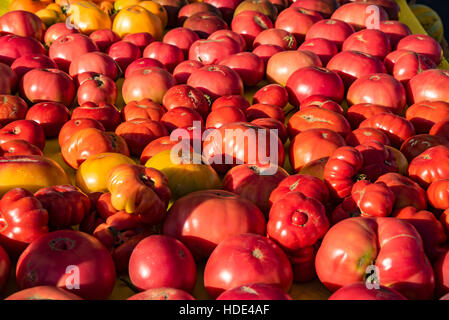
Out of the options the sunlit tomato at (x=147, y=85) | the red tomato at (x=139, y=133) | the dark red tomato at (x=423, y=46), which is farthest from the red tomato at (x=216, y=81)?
the dark red tomato at (x=423, y=46)

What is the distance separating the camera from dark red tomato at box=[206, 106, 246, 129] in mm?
2119

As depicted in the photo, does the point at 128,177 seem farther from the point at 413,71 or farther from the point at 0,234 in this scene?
the point at 413,71

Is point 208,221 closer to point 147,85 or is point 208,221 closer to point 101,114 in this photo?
point 101,114

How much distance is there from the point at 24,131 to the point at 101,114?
0.32 meters

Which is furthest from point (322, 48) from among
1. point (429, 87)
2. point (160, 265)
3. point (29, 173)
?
point (160, 265)

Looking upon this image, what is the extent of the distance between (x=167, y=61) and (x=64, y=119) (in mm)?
783

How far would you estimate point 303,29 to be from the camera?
127 inches

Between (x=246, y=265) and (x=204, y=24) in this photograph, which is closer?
(x=246, y=265)

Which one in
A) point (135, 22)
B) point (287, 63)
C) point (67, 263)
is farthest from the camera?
point (135, 22)

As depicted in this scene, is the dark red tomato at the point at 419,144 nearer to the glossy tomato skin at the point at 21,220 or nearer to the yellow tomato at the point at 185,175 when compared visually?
the yellow tomato at the point at 185,175

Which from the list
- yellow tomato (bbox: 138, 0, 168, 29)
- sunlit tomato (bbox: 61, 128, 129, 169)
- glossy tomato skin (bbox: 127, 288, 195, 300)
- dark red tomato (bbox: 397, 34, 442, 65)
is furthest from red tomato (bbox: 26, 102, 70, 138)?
dark red tomato (bbox: 397, 34, 442, 65)

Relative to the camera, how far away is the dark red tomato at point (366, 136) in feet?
6.47

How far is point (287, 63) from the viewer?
8.84 ft

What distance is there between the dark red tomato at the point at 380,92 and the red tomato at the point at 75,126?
3.91 feet
